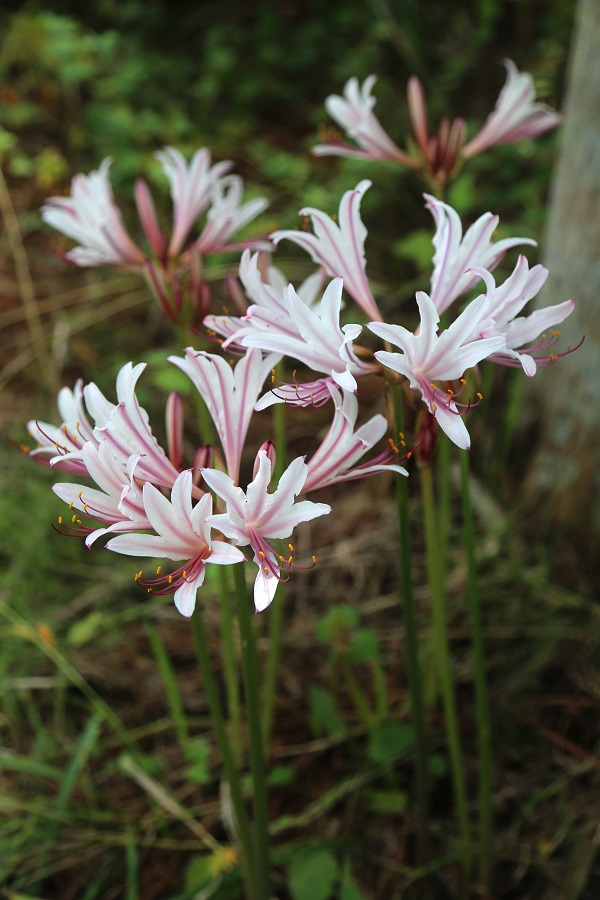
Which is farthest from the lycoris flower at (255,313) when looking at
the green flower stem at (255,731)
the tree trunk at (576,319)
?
the tree trunk at (576,319)

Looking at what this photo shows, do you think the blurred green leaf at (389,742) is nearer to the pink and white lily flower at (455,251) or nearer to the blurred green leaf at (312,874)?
the blurred green leaf at (312,874)

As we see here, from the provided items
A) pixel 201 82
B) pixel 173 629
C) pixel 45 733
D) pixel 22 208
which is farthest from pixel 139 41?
pixel 45 733

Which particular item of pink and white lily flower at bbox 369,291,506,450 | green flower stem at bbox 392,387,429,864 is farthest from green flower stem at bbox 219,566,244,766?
pink and white lily flower at bbox 369,291,506,450

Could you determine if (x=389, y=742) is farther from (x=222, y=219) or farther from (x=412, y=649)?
(x=222, y=219)

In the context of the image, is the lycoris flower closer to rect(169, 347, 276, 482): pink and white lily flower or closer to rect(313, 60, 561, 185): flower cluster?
rect(169, 347, 276, 482): pink and white lily flower

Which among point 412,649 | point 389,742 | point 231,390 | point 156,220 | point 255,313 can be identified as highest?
point 156,220

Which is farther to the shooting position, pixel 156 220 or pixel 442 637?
pixel 156 220

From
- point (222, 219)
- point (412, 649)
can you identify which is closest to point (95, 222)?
point (222, 219)
